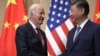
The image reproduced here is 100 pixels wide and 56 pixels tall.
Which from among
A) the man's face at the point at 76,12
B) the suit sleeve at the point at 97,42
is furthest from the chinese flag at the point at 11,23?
the suit sleeve at the point at 97,42

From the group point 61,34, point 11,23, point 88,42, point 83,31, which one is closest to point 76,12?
point 83,31

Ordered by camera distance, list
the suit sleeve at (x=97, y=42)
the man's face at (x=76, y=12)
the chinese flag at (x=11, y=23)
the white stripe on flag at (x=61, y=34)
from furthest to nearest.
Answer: the chinese flag at (x=11, y=23) → the white stripe on flag at (x=61, y=34) → the man's face at (x=76, y=12) → the suit sleeve at (x=97, y=42)

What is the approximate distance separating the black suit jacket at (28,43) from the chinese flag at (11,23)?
1.05 meters

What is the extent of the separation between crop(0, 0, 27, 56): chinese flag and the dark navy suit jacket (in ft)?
5.29

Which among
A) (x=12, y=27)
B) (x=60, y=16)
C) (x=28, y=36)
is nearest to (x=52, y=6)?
(x=60, y=16)

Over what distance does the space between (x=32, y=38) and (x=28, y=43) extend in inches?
2.9

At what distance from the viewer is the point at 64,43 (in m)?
2.88

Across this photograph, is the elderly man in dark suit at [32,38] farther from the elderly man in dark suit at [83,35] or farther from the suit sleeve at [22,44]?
the elderly man in dark suit at [83,35]

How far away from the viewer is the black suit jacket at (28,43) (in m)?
2.83

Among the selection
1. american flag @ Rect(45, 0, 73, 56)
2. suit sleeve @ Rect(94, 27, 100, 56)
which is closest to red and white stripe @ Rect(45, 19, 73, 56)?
american flag @ Rect(45, 0, 73, 56)

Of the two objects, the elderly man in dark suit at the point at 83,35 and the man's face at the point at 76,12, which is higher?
the man's face at the point at 76,12

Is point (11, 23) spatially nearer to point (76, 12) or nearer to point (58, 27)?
point (58, 27)

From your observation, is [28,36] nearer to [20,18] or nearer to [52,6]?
[52,6]

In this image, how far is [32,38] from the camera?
2.90 meters
